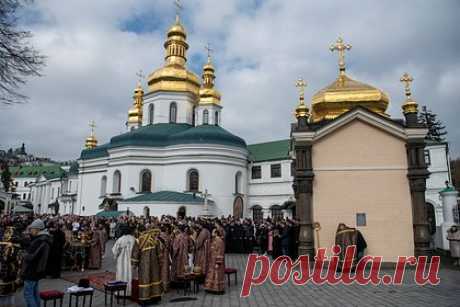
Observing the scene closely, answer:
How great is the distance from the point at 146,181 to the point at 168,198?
16.3 ft

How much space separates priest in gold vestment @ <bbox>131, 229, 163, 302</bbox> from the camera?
8.30 metres

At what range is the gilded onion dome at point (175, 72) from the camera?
1619 inches

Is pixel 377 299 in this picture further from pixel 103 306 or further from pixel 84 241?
pixel 84 241

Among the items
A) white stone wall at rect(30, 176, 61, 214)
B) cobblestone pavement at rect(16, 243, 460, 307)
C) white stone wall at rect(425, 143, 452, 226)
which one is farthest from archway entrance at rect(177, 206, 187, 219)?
white stone wall at rect(30, 176, 61, 214)

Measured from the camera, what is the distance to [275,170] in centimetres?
3866

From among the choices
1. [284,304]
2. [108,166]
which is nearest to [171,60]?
[108,166]

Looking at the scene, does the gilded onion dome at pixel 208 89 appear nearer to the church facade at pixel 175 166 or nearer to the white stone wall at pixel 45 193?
the church facade at pixel 175 166

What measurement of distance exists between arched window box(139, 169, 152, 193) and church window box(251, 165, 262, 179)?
10.4m

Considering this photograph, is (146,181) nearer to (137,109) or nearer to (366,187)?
(137,109)

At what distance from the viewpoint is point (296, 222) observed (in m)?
15.1

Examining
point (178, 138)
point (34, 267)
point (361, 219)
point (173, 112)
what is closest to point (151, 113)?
point (173, 112)

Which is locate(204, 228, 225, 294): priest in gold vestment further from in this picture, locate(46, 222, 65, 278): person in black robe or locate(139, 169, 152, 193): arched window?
locate(139, 169, 152, 193): arched window

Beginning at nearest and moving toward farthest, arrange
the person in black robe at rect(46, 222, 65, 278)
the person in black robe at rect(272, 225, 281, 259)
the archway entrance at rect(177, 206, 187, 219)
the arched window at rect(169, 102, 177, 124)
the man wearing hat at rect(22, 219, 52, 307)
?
the man wearing hat at rect(22, 219, 52, 307) < the person in black robe at rect(46, 222, 65, 278) < the person in black robe at rect(272, 225, 281, 259) < the archway entrance at rect(177, 206, 187, 219) < the arched window at rect(169, 102, 177, 124)

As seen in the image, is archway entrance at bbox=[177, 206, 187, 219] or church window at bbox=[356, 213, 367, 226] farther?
archway entrance at bbox=[177, 206, 187, 219]
